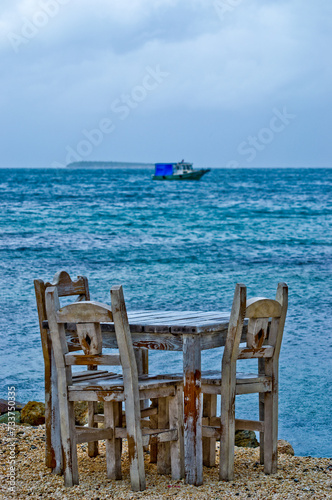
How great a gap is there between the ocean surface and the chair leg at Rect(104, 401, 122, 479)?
2131mm

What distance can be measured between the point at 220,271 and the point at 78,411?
11441mm

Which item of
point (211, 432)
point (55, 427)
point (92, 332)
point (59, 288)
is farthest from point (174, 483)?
point (59, 288)

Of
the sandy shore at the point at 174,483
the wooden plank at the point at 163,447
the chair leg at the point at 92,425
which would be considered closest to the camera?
the sandy shore at the point at 174,483

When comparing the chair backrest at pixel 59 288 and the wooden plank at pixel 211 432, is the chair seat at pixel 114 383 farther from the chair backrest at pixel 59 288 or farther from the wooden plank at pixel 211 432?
the chair backrest at pixel 59 288

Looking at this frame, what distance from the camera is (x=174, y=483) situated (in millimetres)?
4430

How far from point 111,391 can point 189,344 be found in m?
0.57

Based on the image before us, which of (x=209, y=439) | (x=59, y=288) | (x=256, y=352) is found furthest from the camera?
(x=59, y=288)

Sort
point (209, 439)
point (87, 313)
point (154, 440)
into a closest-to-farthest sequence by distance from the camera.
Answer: point (87, 313) → point (154, 440) → point (209, 439)

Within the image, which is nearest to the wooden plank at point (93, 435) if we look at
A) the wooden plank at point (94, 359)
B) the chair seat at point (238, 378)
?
the wooden plank at point (94, 359)

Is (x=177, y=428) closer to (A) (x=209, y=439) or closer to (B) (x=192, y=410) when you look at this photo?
(B) (x=192, y=410)

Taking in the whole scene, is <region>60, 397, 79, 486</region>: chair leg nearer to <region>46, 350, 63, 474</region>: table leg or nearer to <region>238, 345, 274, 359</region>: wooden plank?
<region>46, 350, 63, 474</region>: table leg

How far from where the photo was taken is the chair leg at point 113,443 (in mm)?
4469

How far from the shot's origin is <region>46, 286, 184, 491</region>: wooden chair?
4180mm

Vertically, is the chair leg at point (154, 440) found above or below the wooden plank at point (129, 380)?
below
